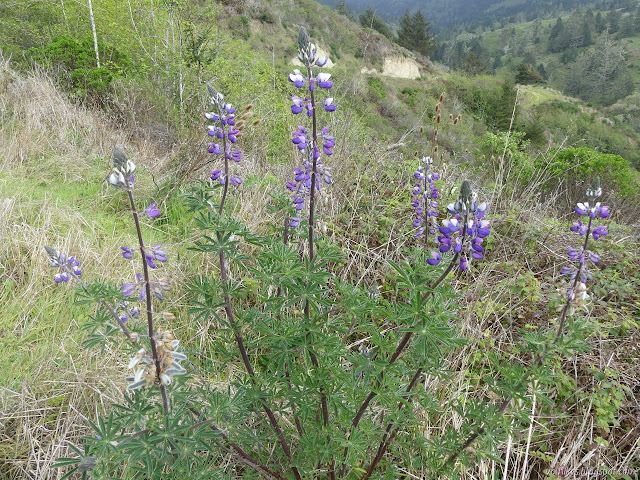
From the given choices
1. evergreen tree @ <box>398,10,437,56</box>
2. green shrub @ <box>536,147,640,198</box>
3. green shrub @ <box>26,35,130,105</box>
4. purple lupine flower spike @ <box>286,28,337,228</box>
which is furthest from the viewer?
evergreen tree @ <box>398,10,437,56</box>

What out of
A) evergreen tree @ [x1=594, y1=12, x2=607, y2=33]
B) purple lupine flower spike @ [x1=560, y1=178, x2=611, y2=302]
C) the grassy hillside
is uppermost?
evergreen tree @ [x1=594, y1=12, x2=607, y2=33]

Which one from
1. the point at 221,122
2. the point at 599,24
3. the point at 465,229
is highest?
the point at 599,24

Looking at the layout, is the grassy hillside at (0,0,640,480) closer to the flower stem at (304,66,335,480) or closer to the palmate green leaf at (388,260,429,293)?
the palmate green leaf at (388,260,429,293)

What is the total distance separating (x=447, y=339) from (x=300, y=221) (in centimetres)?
86

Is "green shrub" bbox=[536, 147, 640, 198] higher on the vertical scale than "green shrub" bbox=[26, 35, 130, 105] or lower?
lower

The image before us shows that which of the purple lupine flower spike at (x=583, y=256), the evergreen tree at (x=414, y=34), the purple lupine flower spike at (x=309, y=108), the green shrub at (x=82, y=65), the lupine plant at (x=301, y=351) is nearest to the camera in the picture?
the lupine plant at (x=301, y=351)

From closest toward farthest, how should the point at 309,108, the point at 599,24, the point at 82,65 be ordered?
the point at 309,108 < the point at 82,65 < the point at 599,24

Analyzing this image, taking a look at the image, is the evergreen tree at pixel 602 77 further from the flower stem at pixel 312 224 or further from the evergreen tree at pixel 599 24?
the flower stem at pixel 312 224

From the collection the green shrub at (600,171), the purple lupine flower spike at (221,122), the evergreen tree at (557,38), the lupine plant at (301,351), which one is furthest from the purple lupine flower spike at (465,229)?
the evergreen tree at (557,38)

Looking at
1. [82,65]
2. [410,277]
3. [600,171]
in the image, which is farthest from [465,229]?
[82,65]

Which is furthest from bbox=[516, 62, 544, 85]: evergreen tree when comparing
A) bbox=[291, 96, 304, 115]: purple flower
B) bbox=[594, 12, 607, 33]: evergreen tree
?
bbox=[291, 96, 304, 115]: purple flower

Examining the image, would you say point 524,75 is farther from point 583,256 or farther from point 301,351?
point 301,351

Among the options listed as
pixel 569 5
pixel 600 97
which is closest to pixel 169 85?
pixel 600 97

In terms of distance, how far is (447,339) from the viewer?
1.39 meters
